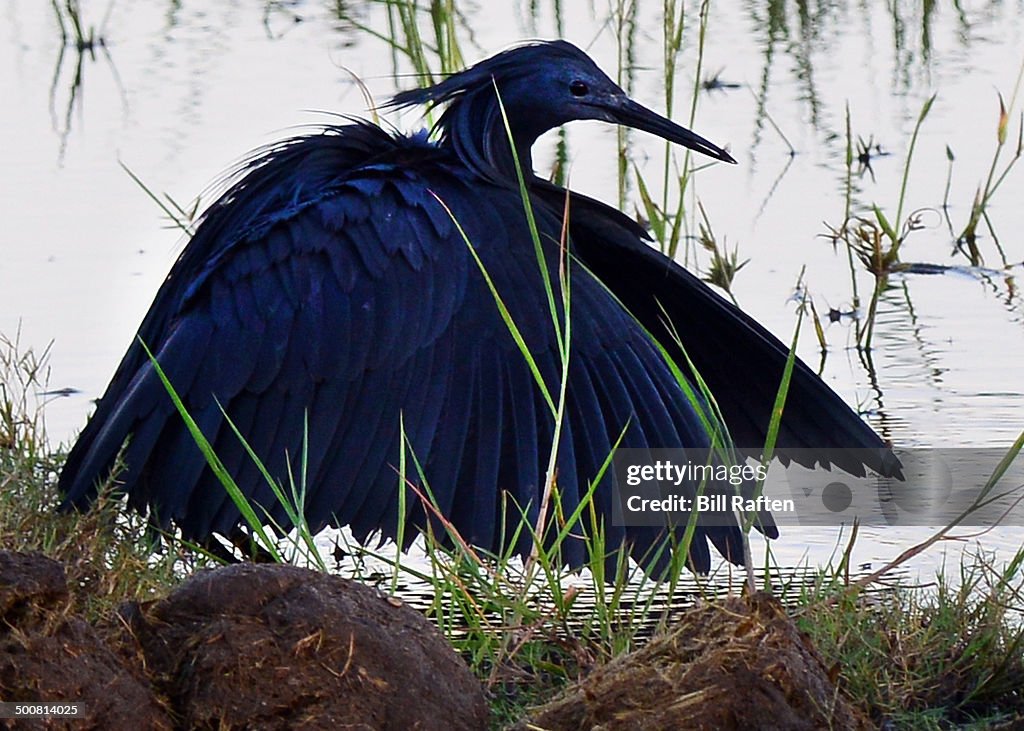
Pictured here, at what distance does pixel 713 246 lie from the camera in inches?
201

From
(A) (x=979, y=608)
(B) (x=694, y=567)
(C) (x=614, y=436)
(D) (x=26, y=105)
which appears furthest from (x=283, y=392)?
(D) (x=26, y=105)

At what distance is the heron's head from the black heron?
34 cm

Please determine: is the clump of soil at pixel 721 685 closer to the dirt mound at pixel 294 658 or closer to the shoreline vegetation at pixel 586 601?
the shoreline vegetation at pixel 586 601

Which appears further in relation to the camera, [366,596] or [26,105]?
[26,105]

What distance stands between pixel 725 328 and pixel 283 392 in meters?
0.98

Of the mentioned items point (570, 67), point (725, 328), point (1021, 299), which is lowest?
point (1021, 299)

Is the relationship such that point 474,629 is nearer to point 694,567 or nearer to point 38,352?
point 694,567

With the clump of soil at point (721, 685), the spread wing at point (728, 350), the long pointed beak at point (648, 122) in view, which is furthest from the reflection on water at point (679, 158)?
the clump of soil at point (721, 685)

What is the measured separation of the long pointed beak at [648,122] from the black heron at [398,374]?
1.52ft

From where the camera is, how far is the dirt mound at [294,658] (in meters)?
2.61

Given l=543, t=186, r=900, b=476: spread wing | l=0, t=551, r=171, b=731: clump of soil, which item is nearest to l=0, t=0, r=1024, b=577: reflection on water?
l=543, t=186, r=900, b=476: spread wing

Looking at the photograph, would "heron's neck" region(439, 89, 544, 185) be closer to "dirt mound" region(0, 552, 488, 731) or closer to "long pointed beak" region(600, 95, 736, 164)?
"long pointed beak" region(600, 95, 736, 164)

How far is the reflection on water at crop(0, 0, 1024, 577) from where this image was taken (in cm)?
514

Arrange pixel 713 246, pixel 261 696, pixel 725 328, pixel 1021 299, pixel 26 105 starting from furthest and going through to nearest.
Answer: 1. pixel 26 105
2. pixel 1021 299
3. pixel 713 246
4. pixel 725 328
5. pixel 261 696
